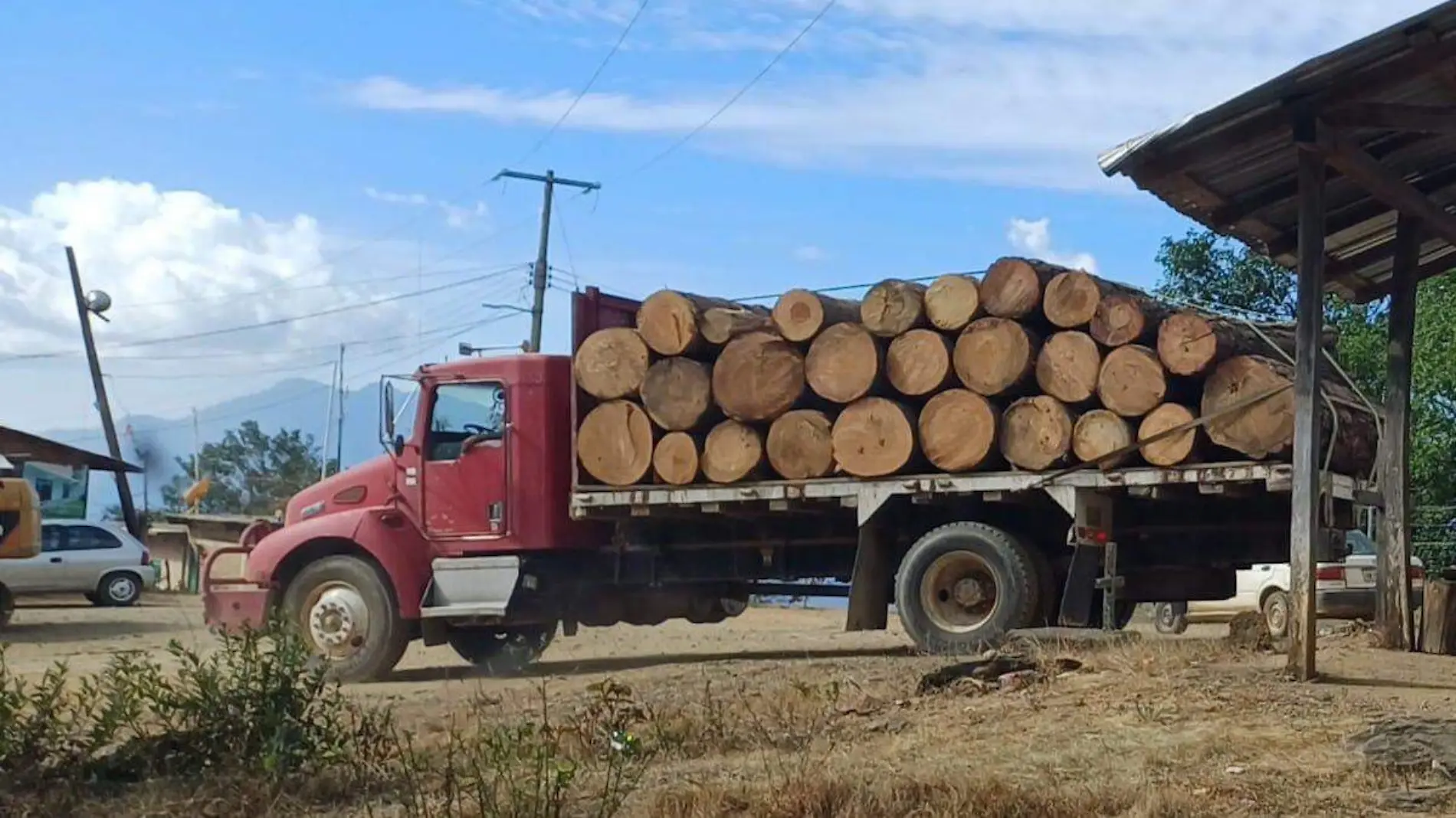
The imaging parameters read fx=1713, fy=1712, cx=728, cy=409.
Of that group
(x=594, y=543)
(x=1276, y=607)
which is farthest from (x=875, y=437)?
(x=1276, y=607)

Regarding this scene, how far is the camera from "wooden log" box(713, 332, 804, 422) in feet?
41.5

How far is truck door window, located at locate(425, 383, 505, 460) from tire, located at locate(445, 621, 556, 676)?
1675 mm

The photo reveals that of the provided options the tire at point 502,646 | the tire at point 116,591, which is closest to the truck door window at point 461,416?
the tire at point 502,646

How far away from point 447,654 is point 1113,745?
10914 mm

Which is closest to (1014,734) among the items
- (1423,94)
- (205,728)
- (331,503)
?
(205,728)

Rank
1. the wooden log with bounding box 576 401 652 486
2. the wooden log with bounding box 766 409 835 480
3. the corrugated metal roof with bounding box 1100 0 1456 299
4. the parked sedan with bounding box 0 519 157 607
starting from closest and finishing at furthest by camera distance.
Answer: the corrugated metal roof with bounding box 1100 0 1456 299, the wooden log with bounding box 766 409 835 480, the wooden log with bounding box 576 401 652 486, the parked sedan with bounding box 0 519 157 607

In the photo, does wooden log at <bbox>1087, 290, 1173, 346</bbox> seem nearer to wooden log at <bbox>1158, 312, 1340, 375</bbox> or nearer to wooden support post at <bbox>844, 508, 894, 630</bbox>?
wooden log at <bbox>1158, 312, 1340, 375</bbox>

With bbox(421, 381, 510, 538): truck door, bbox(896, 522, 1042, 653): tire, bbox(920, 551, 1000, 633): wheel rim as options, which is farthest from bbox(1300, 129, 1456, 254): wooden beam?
bbox(421, 381, 510, 538): truck door

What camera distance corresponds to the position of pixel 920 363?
12.2 m

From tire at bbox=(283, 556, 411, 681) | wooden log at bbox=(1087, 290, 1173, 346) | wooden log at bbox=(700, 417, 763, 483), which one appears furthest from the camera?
tire at bbox=(283, 556, 411, 681)

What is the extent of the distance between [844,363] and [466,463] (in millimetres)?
3348

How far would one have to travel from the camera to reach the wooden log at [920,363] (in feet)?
39.9

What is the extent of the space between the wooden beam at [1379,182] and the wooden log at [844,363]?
11.7 feet

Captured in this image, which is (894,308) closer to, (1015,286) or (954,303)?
(954,303)
